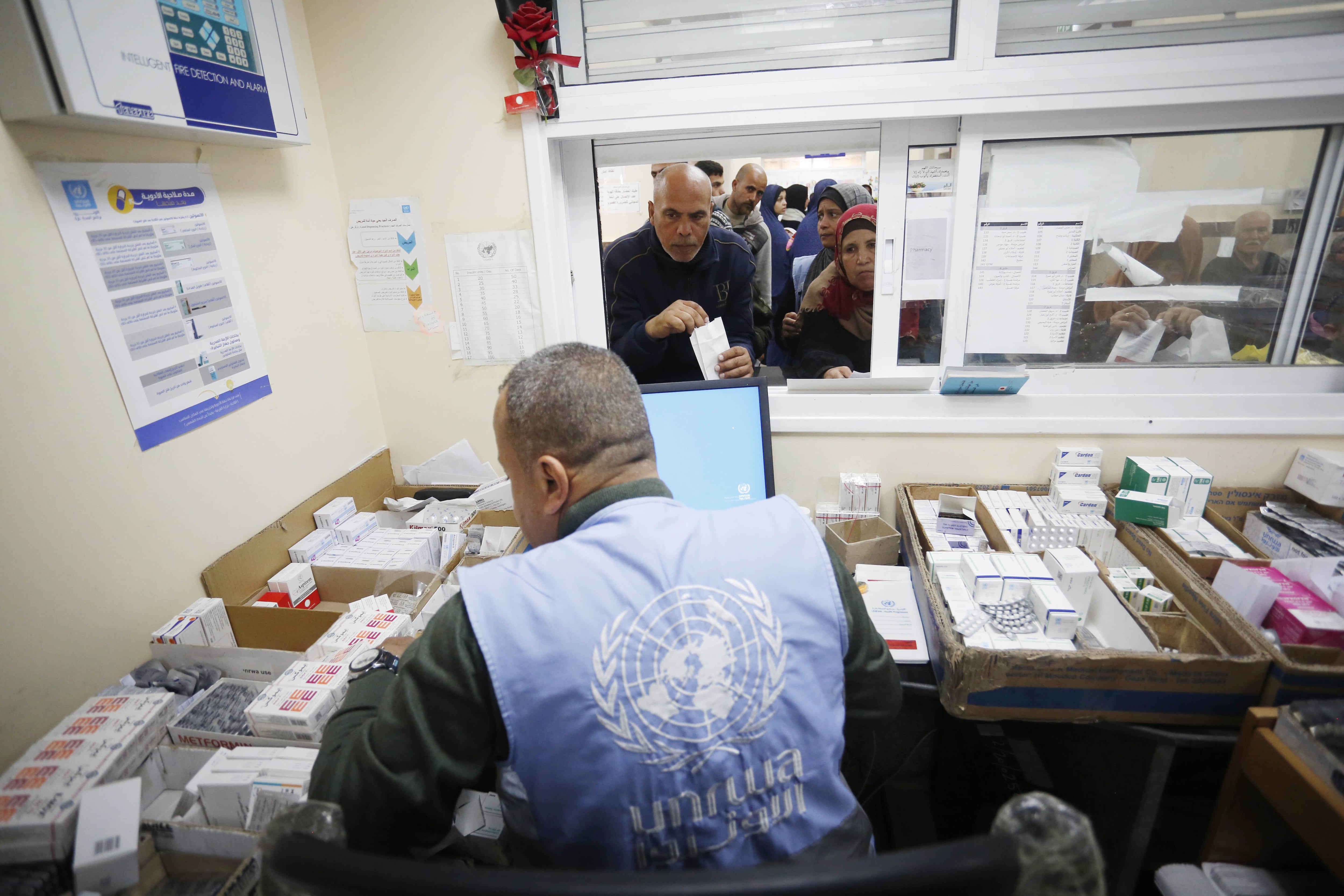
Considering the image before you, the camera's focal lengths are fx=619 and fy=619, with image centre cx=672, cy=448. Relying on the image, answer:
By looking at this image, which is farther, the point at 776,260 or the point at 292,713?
the point at 776,260

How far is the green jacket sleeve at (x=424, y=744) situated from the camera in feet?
2.39

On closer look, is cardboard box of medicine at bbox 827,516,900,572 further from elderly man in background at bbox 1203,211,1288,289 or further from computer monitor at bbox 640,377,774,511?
elderly man in background at bbox 1203,211,1288,289

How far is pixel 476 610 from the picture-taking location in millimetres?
740

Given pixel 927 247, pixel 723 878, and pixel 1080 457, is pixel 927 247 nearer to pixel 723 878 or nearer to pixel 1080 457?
pixel 1080 457

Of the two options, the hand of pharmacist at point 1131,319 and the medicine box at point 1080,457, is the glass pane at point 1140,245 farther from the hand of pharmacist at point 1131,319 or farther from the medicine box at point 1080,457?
the medicine box at point 1080,457

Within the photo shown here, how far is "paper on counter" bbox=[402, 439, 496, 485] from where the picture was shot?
2023mm

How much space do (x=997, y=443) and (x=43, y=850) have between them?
212 centimetres

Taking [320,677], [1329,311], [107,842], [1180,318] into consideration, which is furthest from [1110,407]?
[107,842]

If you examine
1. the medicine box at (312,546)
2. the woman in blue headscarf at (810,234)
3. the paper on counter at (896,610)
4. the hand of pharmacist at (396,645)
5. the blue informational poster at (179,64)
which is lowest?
the paper on counter at (896,610)

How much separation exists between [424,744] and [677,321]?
1429 millimetres

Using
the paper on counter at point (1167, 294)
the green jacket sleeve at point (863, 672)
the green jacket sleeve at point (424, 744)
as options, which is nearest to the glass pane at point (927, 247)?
the paper on counter at point (1167, 294)

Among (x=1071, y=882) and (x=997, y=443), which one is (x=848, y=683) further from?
(x=997, y=443)

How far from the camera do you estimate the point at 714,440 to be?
5.12 ft

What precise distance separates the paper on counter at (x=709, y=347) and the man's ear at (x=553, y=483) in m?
0.97
